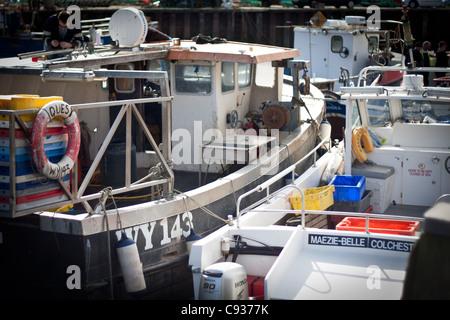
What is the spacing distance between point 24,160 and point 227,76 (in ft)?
13.1

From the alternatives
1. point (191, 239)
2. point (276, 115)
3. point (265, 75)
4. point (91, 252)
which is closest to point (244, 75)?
point (265, 75)

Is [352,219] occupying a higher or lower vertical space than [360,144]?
lower

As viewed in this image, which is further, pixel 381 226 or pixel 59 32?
pixel 59 32

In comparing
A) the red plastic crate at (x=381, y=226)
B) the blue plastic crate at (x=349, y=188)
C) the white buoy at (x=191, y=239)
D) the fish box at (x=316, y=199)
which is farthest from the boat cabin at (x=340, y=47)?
the white buoy at (x=191, y=239)

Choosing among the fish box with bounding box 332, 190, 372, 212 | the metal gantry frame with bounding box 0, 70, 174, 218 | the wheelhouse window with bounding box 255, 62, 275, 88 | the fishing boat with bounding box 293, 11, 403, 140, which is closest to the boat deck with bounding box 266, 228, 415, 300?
the metal gantry frame with bounding box 0, 70, 174, 218

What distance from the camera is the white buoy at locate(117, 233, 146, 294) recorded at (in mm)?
6191

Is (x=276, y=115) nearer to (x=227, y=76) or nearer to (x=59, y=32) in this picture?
(x=227, y=76)

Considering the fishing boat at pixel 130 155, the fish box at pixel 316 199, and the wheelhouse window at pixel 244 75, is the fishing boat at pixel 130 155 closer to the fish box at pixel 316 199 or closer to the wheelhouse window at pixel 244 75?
the wheelhouse window at pixel 244 75

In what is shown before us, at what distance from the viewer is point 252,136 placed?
28.4 ft

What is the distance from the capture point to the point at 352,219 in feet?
24.7

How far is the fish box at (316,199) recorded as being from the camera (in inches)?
312

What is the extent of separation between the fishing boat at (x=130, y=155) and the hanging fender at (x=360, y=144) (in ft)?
3.03
